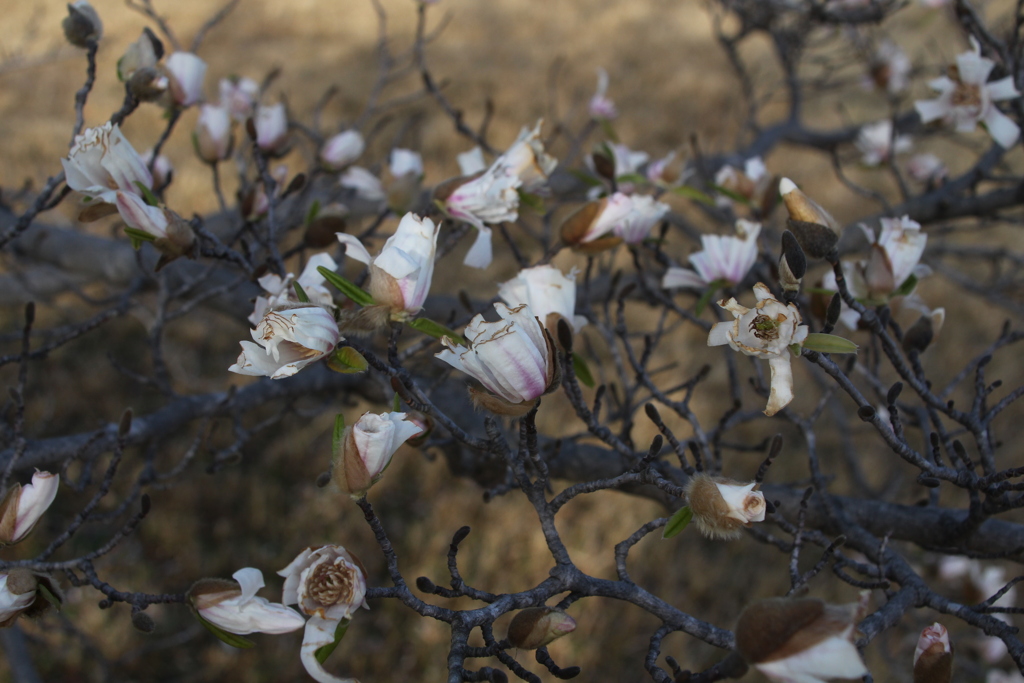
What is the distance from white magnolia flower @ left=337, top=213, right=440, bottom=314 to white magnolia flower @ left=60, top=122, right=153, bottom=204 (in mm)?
350

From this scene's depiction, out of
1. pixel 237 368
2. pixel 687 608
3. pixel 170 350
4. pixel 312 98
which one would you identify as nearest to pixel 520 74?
pixel 312 98

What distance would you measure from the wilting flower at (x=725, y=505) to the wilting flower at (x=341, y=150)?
1.22 metres

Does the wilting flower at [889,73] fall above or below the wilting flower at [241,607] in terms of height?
below

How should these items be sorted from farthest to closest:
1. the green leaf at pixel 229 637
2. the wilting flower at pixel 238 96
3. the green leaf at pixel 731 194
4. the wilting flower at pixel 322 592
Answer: the wilting flower at pixel 238 96 → the green leaf at pixel 731 194 → the green leaf at pixel 229 637 → the wilting flower at pixel 322 592

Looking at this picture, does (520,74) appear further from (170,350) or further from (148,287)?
(148,287)

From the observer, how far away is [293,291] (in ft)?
2.95

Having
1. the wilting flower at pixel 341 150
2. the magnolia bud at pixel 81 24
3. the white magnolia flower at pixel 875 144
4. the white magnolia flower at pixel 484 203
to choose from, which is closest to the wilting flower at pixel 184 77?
the magnolia bud at pixel 81 24

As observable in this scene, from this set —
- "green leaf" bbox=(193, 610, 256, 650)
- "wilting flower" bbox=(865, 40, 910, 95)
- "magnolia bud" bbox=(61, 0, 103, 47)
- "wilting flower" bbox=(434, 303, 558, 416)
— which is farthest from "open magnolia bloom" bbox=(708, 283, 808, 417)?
"wilting flower" bbox=(865, 40, 910, 95)

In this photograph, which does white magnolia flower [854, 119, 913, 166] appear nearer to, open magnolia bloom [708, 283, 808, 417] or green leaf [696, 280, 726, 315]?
green leaf [696, 280, 726, 315]

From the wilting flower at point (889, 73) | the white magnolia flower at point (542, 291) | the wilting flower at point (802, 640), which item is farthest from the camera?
the wilting flower at point (889, 73)

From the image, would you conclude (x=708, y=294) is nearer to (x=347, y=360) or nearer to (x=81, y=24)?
(x=347, y=360)

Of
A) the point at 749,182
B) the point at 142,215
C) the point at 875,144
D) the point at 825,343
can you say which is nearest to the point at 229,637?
the point at 142,215

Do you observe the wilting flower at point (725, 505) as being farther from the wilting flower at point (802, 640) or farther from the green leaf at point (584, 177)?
the green leaf at point (584, 177)

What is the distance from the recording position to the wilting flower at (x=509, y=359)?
725 millimetres
